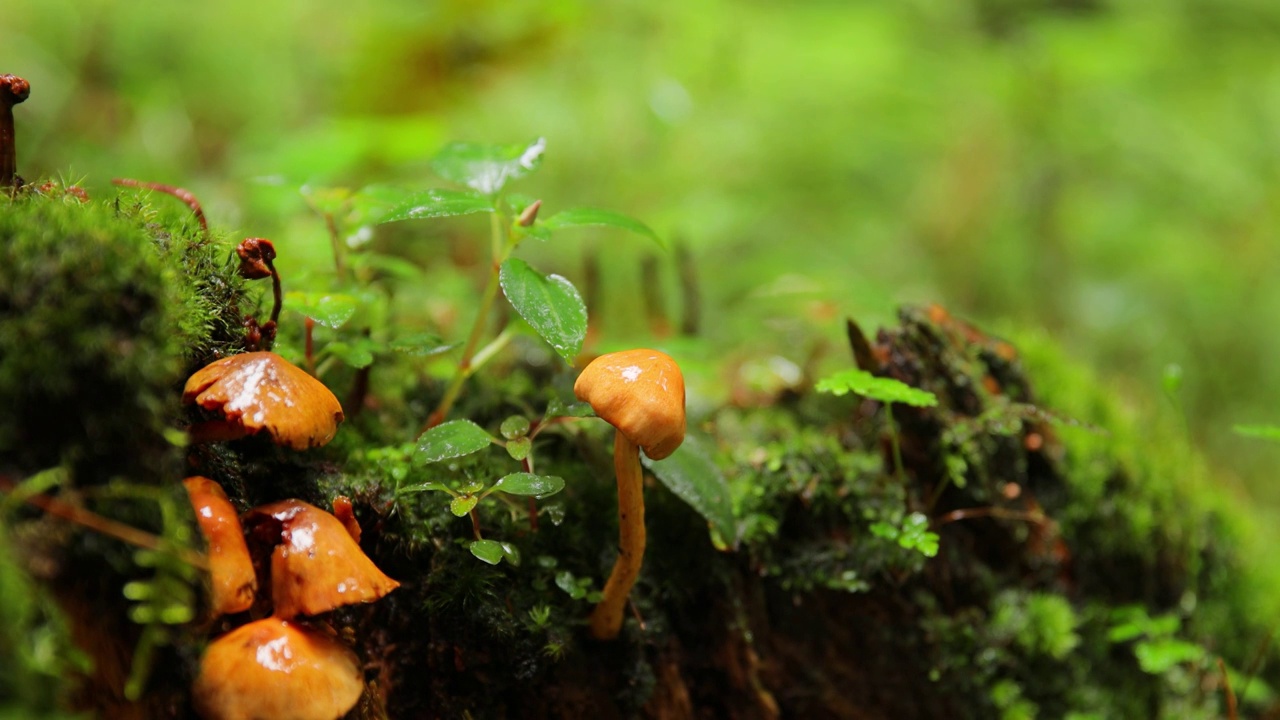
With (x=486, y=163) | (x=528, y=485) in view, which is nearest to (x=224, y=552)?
(x=528, y=485)

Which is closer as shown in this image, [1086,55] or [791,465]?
[791,465]

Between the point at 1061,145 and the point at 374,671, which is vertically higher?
the point at 374,671

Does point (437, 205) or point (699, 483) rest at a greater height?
point (437, 205)

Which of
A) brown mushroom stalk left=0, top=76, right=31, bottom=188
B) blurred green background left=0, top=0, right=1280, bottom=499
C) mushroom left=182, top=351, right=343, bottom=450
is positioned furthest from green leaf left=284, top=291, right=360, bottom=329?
blurred green background left=0, top=0, right=1280, bottom=499

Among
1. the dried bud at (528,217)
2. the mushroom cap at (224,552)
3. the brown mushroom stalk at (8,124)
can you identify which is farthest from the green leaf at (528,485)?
the brown mushroom stalk at (8,124)

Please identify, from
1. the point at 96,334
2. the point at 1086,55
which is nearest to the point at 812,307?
the point at 96,334

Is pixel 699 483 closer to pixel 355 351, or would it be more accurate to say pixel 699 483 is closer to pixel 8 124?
pixel 355 351

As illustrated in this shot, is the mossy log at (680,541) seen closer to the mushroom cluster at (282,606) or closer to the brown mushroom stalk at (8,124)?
the mushroom cluster at (282,606)

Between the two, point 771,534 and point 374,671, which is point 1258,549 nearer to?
point 771,534
